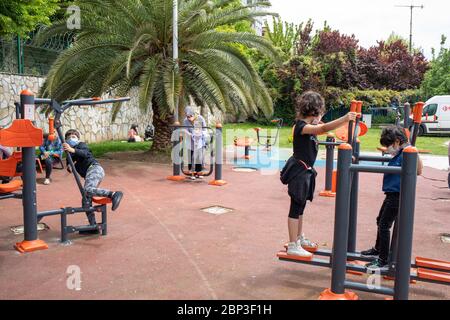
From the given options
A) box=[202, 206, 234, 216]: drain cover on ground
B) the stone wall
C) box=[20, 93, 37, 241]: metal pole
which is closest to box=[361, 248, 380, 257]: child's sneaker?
box=[202, 206, 234, 216]: drain cover on ground

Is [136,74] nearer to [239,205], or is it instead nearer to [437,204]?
[239,205]

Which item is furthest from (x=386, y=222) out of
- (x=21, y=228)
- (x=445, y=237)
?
(x=21, y=228)

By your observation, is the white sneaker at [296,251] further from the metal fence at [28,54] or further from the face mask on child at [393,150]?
the metal fence at [28,54]

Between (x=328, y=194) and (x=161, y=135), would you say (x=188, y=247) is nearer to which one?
(x=328, y=194)

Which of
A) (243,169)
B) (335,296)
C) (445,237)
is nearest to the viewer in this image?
(335,296)

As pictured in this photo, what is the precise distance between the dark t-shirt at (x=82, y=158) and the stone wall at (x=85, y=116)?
4.74 metres

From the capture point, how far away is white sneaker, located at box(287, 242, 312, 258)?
3.87 m

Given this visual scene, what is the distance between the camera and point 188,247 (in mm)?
4699

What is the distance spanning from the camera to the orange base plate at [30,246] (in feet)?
14.7

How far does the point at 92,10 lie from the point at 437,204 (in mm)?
8831

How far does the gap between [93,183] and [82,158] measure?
37cm

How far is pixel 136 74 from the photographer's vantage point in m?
10.7

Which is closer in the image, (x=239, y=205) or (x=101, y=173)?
(x=101, y=173)
